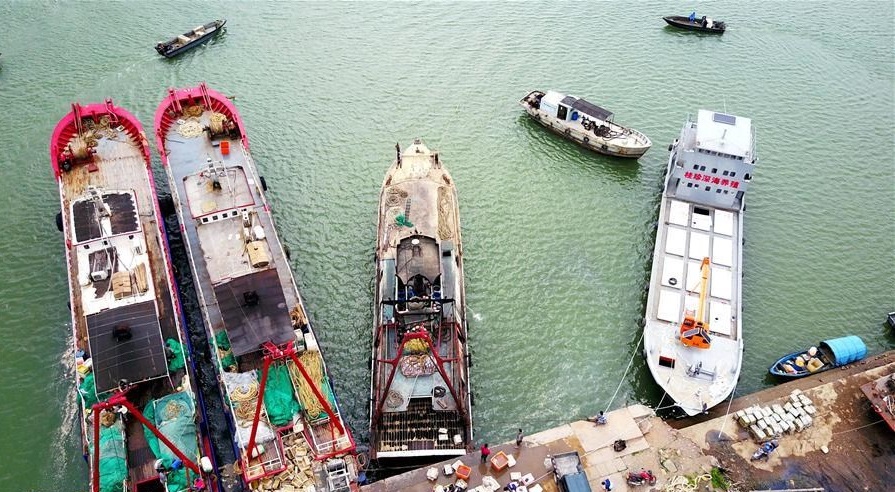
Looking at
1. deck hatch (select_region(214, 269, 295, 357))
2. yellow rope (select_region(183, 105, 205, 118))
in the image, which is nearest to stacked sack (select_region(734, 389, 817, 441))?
deck hatch (select_region(214, 269, 295, 357))

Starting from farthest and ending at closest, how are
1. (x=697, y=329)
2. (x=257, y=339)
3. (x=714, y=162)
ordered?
(x=714, y=162) → (x=697, y=329) → (x=257, y=339)

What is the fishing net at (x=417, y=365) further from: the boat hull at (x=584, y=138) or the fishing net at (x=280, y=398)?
the boat hull at (x=584, y=138)

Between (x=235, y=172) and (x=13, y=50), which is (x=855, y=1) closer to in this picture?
(x=235, y=172)

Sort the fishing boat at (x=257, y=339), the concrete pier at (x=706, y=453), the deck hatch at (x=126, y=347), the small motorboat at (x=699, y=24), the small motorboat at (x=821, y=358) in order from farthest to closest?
1. the small motorboat at (x=699, y=24)
2. the small motorboat at (x=821, y=358)
3. the deck hatch at (x=126, y=347)
4. the concrete pier at (x=706, y=453)
5. the fishing boat at (x=257, y=339)

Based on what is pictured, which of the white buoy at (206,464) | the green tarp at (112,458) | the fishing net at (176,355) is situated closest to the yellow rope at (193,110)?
the fishing net at (176,355)

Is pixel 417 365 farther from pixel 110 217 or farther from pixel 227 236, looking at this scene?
pixel 110 217

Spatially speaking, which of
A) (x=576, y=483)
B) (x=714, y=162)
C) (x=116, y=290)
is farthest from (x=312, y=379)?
(x=714, y=162)
